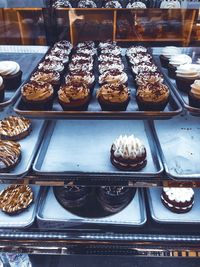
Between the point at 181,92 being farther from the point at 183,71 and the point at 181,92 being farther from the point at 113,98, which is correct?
the point at 113,98

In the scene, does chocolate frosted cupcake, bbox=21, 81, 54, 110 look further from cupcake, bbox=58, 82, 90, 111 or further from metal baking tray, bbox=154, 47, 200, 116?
metal baking tray, bbox=154, 47, 200, 116

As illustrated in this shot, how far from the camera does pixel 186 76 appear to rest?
1766 mm

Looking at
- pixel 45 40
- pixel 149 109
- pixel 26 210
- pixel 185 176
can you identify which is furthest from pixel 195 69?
pixel 26 210

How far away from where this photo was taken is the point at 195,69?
5.96ft

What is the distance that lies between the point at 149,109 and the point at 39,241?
94 cm

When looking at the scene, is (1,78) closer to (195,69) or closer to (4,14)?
(4,14)

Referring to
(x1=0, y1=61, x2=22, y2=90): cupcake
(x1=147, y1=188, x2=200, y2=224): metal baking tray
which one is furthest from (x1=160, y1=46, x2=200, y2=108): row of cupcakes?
(x1=0, y1=61, x2=22, y2=90): cupcake

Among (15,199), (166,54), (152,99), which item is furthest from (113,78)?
(15,199)

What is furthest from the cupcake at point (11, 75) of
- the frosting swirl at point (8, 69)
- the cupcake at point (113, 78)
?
the cupcake at point (113, 78)

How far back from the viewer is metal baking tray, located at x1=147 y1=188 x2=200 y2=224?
5.81ft

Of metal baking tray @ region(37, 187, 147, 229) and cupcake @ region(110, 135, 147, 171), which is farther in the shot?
metal baking tray @ region(37, 187, 147, 229)

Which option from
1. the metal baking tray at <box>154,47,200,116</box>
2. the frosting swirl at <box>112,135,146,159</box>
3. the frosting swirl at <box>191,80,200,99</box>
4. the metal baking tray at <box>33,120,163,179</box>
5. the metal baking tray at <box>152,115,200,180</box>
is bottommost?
the metal baking tray at <box>33,120,163,179</box>

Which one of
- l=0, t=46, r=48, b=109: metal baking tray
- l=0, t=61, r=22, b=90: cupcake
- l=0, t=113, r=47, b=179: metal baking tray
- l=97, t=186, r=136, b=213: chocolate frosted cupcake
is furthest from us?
l=0, t=46, r=48, b=109: metal baking tray

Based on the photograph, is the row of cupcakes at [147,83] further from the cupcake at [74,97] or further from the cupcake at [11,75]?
the cupcake at [11,75]
